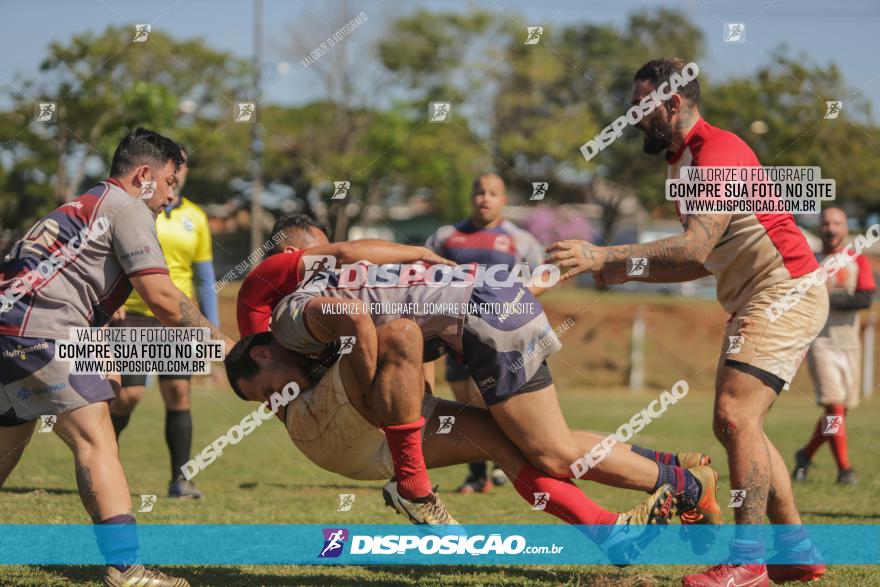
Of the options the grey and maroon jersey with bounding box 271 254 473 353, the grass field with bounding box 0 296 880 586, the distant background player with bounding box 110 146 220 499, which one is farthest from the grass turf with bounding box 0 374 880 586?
the grey and maroon jersey with bounding box 271 254 473 353

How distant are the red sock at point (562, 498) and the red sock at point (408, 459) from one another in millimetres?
566

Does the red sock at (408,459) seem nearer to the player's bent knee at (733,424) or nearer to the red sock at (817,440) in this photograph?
the player's bent knee at (733,424)

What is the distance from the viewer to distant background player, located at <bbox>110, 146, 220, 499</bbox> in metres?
7.55

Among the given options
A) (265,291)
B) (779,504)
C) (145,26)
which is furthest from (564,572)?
(145,26)

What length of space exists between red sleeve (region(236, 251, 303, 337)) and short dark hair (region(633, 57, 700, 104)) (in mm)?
2053

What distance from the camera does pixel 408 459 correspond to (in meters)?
4.68

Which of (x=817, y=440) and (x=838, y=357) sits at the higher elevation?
(x=838, y=357)

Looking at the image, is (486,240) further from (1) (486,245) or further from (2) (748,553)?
(2) (748,553)

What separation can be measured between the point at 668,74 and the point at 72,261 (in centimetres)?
311

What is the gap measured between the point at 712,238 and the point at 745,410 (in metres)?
0.88

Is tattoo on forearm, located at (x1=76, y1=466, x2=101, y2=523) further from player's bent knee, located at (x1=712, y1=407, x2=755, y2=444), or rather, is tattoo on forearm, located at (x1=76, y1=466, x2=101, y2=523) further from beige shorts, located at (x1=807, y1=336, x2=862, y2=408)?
beige shorts, located at (x1=807, y1=336, x2=862, y2=408)

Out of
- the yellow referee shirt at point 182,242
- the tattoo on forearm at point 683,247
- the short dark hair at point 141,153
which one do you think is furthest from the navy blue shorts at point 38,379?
the yellow referee shirt at point 182,242

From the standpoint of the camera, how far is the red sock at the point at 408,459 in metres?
4.66

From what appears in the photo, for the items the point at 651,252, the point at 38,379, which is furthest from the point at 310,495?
the point at 651,252
